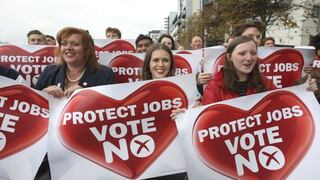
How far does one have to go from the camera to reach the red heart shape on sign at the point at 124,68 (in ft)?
18.4

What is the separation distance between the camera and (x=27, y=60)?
5883 millimetres

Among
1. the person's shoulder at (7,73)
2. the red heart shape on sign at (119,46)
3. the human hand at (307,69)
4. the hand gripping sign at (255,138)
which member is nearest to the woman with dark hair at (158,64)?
the hand gripping sign at (255,138)

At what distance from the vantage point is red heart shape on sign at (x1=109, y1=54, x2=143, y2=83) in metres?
5.60

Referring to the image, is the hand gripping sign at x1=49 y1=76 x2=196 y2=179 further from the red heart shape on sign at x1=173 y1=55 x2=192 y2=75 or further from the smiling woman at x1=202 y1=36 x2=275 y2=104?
the red heart shape on sign at x1=173 y1=55 x2=192 y2=75

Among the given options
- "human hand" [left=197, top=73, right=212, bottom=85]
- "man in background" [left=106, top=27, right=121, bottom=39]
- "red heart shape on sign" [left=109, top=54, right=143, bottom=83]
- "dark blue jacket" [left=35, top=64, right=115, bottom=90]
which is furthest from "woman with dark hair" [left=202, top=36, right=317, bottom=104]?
"man in background" [left=106, top=27, right=121, bottom=39]

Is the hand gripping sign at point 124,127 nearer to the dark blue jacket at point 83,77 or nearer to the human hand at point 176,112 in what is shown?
the human hand at point 176,112

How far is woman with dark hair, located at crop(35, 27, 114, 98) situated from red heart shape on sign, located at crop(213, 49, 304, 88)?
217 centimetres

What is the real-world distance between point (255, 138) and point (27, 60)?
4.10 metres

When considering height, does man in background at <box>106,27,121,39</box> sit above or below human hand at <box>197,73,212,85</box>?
above

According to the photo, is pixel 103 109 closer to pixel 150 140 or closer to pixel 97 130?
pixel 97 130

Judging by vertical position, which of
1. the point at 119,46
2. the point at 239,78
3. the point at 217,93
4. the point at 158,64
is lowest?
the point at 217,93

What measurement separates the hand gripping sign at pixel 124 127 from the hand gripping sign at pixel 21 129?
25cm

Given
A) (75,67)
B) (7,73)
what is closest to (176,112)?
(75,67)

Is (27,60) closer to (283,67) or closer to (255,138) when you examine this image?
(283,67)
